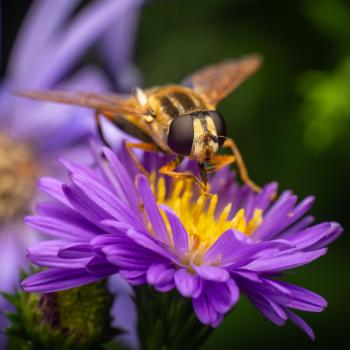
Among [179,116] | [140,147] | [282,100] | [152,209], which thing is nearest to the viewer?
[152,209]

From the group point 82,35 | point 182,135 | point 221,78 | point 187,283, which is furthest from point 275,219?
point 82,35

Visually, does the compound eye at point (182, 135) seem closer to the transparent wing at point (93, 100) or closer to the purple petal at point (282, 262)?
the transparent wing at point (93, 100)

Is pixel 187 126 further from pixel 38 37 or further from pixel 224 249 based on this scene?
pixel 38 37

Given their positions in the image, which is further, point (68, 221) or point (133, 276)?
point (68, 221)

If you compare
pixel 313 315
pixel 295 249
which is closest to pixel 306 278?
pixel 313 315

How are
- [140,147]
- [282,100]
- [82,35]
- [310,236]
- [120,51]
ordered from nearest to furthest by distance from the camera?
[310,236] < [140,147] < [82,35] < [120,51] < [282,100]

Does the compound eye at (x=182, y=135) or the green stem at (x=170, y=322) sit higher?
the compound eye at (x=182, y=135)

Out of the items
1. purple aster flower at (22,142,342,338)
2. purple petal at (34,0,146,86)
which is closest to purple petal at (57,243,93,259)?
purple aster flower at (22,142,342,338)

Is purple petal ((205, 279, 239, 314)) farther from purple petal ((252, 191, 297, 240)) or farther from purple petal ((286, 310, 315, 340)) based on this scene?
purple petal ((252, 191, 297, 240))

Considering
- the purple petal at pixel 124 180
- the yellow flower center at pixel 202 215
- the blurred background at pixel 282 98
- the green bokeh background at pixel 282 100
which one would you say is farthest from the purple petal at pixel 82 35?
the purple petal at pixel 124 180
